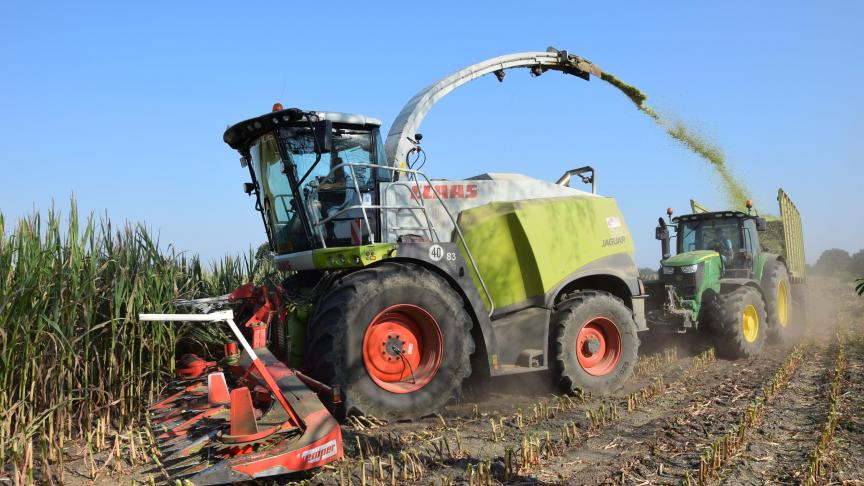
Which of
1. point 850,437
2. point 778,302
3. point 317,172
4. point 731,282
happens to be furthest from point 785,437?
point 778,302

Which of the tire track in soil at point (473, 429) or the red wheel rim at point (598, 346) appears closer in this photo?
the tire track in soil at point (473, 429)

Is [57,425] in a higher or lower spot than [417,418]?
higher

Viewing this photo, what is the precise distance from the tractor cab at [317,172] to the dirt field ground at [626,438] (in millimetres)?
1582

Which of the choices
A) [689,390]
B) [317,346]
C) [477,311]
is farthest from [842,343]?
[317,346]

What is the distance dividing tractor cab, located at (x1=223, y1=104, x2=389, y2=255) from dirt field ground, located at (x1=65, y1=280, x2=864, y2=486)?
5.19 ft

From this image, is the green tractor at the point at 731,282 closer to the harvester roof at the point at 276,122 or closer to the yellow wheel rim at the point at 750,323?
the yellow wheel rim at the point at 750,323

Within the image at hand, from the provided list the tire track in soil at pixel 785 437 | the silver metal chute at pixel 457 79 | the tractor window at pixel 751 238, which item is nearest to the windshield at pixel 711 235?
the tractor window at pixel 751 238

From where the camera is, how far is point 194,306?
466 centimetres

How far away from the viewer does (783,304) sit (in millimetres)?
10539

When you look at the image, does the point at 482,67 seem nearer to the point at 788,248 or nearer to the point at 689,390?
the point at 689,390

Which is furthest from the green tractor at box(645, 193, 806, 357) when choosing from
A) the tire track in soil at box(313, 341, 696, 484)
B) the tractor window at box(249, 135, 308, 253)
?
the tractor window at box(249, 135, 308, 253)

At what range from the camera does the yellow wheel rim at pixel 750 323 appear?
8812 mm

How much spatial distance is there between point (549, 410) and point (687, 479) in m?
1.81

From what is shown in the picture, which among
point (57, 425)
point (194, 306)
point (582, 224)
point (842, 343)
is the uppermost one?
point (582, 224)
